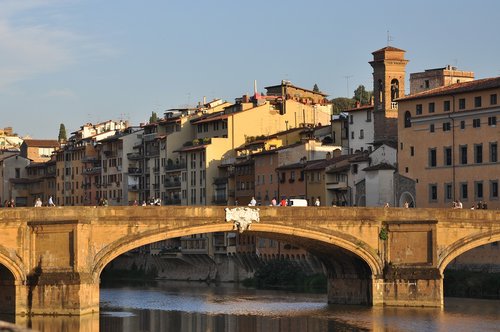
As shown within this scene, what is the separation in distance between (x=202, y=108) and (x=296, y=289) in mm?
40534

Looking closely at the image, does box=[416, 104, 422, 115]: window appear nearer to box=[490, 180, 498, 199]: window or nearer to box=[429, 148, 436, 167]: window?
box=[429, 148, 436, 167]: window

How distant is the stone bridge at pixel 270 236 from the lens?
65.7 metres

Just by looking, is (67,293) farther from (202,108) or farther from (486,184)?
(202,108)

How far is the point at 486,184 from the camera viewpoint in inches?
3501

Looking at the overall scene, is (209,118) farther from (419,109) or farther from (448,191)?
(448,191)

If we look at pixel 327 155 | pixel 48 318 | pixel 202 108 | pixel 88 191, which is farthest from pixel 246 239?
A: pixel 48 318

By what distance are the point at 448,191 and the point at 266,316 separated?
25526 millimetres

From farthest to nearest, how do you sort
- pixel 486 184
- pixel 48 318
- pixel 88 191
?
pixel 88 191 → pixel 486 184 → pixel 48 318

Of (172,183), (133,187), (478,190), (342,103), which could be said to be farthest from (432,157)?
(342,103)


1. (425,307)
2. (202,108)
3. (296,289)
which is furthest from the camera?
(202,108)

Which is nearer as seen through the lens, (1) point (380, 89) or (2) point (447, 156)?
(2) point (447, 156)

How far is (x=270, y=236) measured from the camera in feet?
236

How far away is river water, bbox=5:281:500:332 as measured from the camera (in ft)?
205

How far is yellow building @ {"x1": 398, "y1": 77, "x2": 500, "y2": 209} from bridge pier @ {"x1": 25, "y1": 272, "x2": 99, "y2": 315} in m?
31.2
